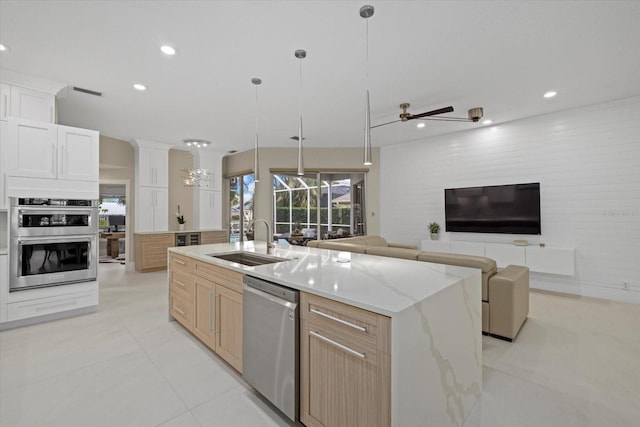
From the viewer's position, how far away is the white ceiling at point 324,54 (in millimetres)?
2225

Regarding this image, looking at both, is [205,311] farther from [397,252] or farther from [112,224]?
[112,224]

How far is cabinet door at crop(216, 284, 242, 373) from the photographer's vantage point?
6.86 ft

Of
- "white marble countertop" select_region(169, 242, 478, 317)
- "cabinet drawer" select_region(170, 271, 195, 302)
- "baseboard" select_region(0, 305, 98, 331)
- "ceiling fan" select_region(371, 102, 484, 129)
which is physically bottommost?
"baseboard" select_region(0, 305, 98, 331)

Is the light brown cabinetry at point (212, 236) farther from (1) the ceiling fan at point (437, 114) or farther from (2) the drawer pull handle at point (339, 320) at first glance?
(2) the drawer pull handle at point (339, 320)

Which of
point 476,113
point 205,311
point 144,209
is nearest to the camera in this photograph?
point 205,311

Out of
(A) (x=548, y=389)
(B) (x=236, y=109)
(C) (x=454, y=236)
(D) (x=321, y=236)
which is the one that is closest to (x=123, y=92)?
(B) (x=236, y=109)

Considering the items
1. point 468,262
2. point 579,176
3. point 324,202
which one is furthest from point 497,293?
point 324,202

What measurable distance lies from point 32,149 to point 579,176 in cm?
742

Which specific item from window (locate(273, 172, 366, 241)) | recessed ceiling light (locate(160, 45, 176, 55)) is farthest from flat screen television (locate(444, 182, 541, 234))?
recessed ceiling light (locate(160, 45, 176, 55))

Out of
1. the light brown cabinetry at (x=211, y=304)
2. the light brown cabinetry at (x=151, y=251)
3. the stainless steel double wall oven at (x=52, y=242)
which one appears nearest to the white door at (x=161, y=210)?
the light brown cabinetry at (x=151, y=251)

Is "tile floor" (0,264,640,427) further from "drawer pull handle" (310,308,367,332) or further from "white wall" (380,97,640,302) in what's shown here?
"white wall" (380,97,640,302)

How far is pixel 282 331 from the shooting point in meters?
1.66

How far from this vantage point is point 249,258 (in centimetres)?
A: 286

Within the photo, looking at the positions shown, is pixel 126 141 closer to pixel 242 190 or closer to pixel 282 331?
pixel 242 190
